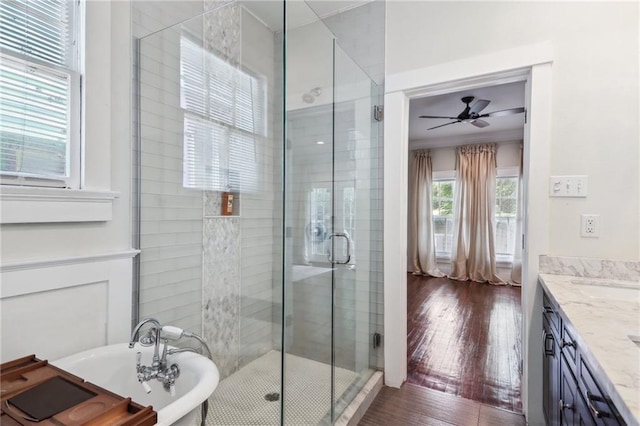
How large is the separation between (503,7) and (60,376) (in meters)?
2.90

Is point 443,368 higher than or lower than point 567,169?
lower

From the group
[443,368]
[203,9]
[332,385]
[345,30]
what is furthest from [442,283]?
[203,9]

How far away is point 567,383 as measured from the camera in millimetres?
1230

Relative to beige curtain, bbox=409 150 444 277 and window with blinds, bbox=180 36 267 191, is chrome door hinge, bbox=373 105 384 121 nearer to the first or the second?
window with blinds, bbox=180 36 267 191

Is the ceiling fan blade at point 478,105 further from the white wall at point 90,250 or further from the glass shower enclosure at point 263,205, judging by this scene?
the white wall at point 90,250

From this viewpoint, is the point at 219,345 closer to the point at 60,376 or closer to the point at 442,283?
the point at 60,376

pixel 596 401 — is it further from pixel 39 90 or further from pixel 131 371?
pixel 39 90

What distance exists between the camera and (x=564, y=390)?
4.20 feet

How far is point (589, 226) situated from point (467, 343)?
1.81 meters

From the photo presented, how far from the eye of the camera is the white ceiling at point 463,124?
4.02 meters

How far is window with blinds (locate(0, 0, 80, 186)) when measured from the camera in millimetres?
1259

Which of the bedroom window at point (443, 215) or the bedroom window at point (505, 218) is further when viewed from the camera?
the bedroom window at point (443, 215)

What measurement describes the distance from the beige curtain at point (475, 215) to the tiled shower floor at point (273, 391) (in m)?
4.45

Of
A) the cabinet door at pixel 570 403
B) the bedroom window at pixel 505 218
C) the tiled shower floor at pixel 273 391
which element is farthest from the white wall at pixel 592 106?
the bedroom window at pixel 505 218
